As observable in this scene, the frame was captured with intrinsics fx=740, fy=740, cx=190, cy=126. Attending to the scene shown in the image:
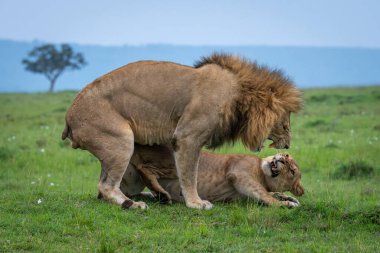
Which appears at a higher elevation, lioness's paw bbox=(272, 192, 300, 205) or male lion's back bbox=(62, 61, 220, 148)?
male lion's back bbox=(62, 61, 220, 148)

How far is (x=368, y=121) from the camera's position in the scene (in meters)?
16.6

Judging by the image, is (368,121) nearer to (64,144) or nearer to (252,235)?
(64,144)

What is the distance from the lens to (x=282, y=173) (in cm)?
714

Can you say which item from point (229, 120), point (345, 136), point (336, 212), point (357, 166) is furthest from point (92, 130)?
point (345, 136)

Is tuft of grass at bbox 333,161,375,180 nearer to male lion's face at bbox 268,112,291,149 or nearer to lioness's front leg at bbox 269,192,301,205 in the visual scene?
male lion's face at bbox 268,112,291,149

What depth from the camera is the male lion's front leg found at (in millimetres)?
6703

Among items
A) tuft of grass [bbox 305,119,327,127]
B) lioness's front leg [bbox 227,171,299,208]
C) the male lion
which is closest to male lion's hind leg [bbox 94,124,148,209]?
the male lion

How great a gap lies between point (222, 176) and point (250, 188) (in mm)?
330

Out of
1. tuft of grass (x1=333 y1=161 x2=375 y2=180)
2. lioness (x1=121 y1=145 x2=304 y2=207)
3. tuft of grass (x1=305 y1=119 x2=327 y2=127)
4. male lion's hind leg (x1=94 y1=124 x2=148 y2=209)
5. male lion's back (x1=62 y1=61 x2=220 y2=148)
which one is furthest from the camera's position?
tuft of grass (x1=305 y1=119 x2=327 y2=127)

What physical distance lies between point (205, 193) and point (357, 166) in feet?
11.8

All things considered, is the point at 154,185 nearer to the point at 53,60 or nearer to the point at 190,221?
the point at 190,221

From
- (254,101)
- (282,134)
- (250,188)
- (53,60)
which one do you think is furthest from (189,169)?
(53,60)

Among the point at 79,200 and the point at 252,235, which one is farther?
the point at 79,200

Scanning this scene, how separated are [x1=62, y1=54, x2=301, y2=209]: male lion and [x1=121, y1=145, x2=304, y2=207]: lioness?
193 millimetres
